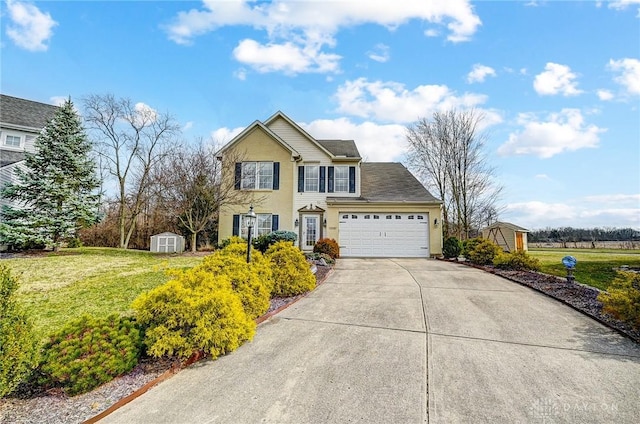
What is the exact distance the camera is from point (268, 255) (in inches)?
323

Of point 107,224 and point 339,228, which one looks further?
point 107,224

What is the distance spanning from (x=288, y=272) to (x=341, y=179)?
Answer: 10.7m

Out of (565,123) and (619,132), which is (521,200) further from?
(619,132)

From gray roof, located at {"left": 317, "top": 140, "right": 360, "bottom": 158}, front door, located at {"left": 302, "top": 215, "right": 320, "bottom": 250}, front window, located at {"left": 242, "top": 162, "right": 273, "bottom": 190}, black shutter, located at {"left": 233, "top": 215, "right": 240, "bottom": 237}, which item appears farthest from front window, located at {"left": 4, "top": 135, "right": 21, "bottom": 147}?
gray roof, located at {"left": 317, "top": 140, "right": 360, "bottom": 158}

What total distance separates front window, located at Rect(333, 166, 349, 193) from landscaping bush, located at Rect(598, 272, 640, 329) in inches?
500

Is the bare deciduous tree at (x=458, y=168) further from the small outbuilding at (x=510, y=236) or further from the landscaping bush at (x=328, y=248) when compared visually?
the landscaping bush at (x=328, y=248)

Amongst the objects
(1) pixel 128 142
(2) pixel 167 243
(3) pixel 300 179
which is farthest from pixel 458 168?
(1) pixel 128 142

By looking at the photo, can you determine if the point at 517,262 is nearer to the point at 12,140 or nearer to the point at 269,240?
the point at 269,240

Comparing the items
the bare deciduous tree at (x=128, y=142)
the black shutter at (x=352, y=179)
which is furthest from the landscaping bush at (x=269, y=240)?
the bare deciduous tree at (x=128, y=142)

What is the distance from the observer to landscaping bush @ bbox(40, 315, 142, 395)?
3.36 m

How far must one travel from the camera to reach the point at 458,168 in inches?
874

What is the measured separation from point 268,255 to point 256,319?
8.23 feet

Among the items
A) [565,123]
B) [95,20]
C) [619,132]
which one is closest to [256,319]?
[95,20]

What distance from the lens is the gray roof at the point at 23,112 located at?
60.1 ft
